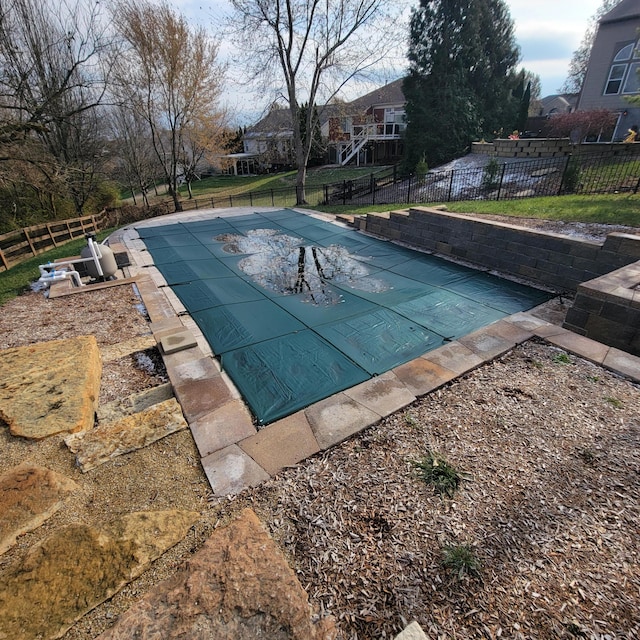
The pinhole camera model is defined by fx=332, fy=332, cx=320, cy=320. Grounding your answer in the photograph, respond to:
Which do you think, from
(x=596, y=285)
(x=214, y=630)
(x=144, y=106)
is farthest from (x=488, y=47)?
(x=214, y=630)

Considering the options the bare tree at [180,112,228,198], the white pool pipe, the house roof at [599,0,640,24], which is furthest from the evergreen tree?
the white pool pipe

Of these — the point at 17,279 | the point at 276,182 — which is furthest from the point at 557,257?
the point at 276,182

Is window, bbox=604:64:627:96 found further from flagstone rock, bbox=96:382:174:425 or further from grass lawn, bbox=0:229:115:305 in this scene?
grass lawn, bbox=0:229:115:305

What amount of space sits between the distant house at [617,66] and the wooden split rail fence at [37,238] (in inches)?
911

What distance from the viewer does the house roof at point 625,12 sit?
14.9 metres

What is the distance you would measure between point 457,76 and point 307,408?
2199 centimetres

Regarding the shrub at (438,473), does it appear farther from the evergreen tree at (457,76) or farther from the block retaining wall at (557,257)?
the evergreen tree at (457,76)

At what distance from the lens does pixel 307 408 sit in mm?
2902

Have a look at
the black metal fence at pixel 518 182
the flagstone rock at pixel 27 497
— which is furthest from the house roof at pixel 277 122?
the flagstone rock at pixel 27 497

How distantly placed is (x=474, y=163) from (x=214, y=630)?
19.2m

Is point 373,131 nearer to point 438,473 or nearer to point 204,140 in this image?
point 204,140

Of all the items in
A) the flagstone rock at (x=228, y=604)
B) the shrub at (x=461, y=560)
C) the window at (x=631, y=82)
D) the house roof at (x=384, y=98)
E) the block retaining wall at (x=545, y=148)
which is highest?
the house roof at (x=384, y=98)

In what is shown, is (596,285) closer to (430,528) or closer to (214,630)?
(430,528)

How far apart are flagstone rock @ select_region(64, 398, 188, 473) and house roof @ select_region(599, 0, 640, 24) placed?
79.5ft
